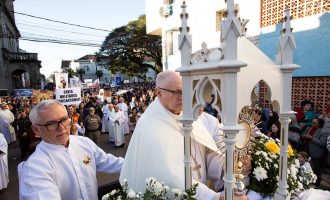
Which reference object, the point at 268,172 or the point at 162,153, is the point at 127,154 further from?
the point at 268,172

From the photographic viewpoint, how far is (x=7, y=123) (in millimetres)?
10648

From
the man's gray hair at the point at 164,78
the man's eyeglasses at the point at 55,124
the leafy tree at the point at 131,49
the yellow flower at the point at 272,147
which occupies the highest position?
the leafy tree at the point at 131,49

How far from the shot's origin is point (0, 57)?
93.7 feet

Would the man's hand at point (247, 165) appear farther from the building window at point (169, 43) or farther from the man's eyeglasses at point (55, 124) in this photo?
the building window at point (169, 43)

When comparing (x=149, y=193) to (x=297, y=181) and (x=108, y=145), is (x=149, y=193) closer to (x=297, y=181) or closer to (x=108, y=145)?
(x=297, y=181)

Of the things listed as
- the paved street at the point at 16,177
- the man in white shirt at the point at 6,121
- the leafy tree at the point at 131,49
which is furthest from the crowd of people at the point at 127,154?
the leafy tree at the point at 131,49

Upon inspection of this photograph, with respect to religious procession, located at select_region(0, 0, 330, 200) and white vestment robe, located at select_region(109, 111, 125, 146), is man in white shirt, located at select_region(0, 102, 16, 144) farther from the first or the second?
religious procession, located at select_region(0, 0, 330, 200)

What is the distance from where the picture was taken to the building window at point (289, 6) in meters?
7.57

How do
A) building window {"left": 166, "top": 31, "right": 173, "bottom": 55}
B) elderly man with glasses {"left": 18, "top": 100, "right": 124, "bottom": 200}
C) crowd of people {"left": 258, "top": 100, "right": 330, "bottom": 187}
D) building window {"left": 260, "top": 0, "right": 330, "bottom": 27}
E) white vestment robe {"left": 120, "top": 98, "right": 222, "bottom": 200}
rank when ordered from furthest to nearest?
building window {"left": 166, "top": 31, "right": 173, "bottom": 55}
building window {"left": 260, "top": 0, "right": 330, "bottom": 27}
crowd of people {"left": 258, "top": 100, "right": 330, "bottom": 187}
elderly man with glasses {"left": 18, "top": 100, "right": 124, "bottom": 200}
white vestment robe {"left": 120, "top": 98, "right": 222, "bottom": 200}

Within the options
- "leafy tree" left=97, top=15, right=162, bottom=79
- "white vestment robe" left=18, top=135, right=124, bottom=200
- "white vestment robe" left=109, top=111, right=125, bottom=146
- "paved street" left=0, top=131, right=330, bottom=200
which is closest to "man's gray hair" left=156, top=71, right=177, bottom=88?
"white vestment robe" left=18, top=135, right=124, bottom=200

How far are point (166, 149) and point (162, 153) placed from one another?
0.06m

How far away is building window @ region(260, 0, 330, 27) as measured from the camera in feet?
24.8

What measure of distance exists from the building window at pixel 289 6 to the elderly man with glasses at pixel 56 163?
317 inches

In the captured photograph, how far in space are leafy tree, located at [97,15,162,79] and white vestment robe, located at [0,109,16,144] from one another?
77.1 feet
